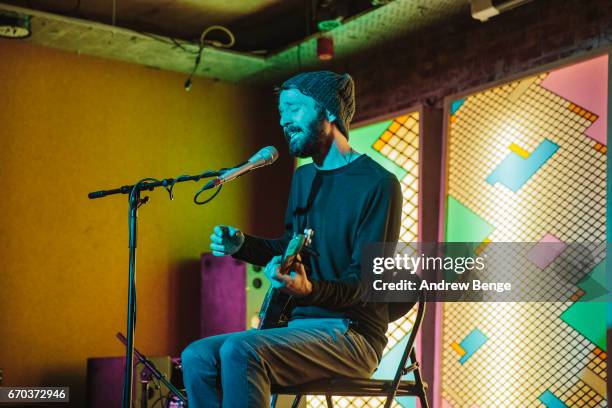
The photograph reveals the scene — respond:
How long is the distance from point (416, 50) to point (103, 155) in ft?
7.24

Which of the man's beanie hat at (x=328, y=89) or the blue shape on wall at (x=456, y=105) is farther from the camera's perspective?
the blue shape on wall at (x=456, y=105)

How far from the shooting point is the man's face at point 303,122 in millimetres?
2549

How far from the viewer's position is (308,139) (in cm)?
255

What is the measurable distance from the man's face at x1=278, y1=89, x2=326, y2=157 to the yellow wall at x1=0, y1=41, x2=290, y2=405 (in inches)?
119

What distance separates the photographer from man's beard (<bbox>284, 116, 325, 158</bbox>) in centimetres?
255

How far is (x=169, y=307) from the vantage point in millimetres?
5590

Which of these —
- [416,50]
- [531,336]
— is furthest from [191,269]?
[531,336]

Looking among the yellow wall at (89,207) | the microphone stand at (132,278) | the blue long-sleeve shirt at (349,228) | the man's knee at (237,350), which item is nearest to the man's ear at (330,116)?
the blue long-sleeve shirt at (349,228)

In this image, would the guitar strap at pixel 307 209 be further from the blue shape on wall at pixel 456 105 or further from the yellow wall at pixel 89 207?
the yellow wall at pixel 89 207

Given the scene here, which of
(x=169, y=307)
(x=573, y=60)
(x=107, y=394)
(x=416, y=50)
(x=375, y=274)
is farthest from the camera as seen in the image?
(x=169, y=307)

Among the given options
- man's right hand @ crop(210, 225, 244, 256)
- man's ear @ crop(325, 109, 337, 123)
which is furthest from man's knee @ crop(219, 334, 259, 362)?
man's ear @ crop(325, 109, 337, 123)

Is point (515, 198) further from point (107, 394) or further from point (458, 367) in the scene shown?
point (107, 394)

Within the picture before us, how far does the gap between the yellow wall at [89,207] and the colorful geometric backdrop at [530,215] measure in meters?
2.09

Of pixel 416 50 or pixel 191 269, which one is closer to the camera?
pixel 416 50
